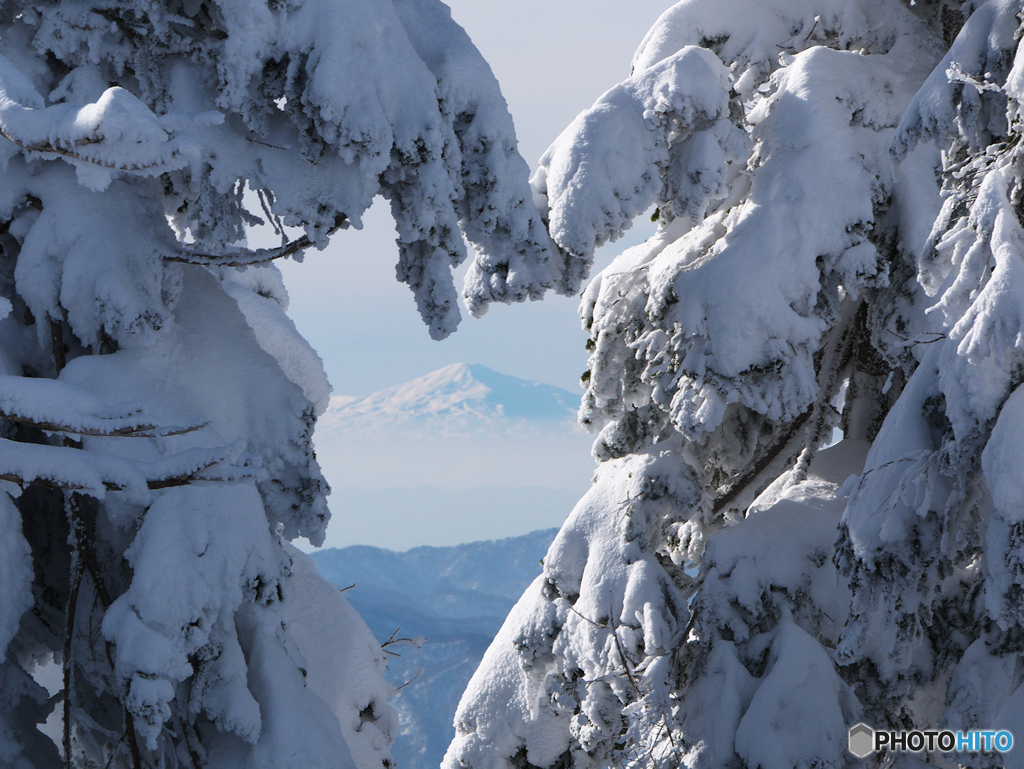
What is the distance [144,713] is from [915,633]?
3.85m

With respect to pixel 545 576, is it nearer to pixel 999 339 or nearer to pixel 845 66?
pixel 999 339

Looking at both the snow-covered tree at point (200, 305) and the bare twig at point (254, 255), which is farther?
the bare twig at point (254, 255)

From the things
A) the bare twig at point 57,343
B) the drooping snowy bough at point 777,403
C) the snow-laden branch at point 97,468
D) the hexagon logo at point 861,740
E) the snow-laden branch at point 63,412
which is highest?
the bare twig at point 57,343

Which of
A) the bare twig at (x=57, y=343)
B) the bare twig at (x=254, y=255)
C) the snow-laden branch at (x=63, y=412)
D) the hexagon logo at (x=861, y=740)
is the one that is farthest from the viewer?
the hexagon logo at (x=861, y=740)

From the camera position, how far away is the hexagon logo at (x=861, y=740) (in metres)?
5.44

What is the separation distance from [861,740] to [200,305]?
4790mm

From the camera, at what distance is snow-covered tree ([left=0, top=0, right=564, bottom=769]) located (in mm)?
4500

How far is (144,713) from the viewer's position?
4.12 meters

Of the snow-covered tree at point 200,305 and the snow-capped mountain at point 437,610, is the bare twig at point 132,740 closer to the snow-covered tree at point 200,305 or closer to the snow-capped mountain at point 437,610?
the snow-covered tree at point 200,305

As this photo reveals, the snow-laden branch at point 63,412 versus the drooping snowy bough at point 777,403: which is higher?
the snow-laden branch at point 63,412

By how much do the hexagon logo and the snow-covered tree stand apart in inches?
121

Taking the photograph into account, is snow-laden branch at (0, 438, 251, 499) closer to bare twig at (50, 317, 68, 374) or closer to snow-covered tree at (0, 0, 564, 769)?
Result: snow-covered tree at (0, 0, 564, 769)

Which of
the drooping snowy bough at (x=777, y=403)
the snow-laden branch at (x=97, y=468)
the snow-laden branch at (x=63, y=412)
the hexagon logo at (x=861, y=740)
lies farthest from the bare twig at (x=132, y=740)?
the hexagon logo at (x=861, y=740)

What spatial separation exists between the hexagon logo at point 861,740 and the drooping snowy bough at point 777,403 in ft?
0.25
